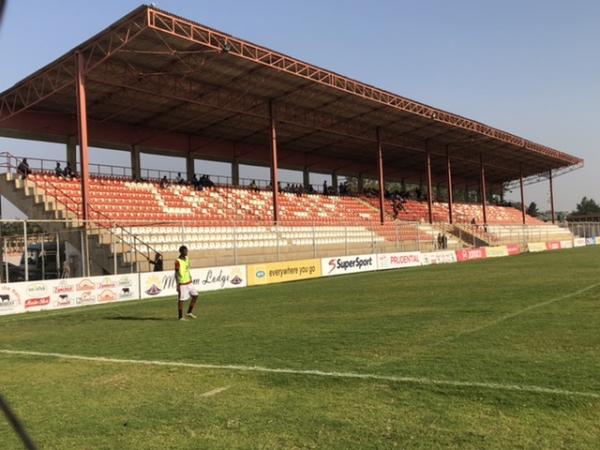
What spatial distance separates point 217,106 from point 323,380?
28.5m

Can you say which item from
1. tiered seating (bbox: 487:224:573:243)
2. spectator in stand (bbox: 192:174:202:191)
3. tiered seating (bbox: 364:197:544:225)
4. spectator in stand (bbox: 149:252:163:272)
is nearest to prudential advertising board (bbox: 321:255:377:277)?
spectator in stand (bbox: 149:252:163:272)

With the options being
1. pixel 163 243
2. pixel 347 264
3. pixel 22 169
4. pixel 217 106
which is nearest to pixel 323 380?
pixel 163 243

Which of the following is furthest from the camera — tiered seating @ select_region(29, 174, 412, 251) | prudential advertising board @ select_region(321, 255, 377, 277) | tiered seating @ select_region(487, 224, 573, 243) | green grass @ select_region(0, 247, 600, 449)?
tiered seating @ select_region(487, 224, 573, 243)

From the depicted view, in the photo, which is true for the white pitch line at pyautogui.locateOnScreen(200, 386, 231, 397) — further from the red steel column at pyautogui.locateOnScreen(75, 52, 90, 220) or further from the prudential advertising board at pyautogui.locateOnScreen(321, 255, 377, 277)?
the prudential advertising board at pyautogui.locateOnScreen(321, 255, 377, 277)

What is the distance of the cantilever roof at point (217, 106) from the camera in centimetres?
2516

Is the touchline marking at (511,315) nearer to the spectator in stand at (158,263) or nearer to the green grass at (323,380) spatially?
the green grass at (323,380)

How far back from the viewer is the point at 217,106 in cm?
3328

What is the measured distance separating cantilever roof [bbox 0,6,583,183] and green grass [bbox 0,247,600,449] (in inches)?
611

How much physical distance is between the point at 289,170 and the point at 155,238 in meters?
27.8

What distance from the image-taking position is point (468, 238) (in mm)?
47656

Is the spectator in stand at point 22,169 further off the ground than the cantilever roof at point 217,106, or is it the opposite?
the cantilever roof at point 217,106

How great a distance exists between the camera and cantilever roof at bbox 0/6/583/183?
2516 cm

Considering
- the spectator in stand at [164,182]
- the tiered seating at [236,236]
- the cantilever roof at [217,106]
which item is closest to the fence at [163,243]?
the tiered seating at [236,236]

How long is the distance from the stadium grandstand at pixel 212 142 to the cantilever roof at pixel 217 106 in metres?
0.10
